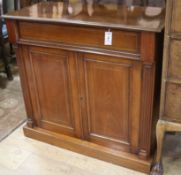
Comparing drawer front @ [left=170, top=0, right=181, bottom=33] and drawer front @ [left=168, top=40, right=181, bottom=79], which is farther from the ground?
drawer front @ [left=170, top=0, right=181, bottom=33]

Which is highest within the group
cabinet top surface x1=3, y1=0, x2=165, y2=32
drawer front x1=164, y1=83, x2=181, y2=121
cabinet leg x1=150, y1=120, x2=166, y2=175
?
cabinet top surface x1=3, y1=0, x2=165, y2=32

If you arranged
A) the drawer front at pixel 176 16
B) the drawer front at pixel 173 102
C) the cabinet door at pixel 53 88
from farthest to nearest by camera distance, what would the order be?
the cabinet door at pixel 53 88 → the drawer front at pixel 173 102 → the drawer front at pixel 176 16

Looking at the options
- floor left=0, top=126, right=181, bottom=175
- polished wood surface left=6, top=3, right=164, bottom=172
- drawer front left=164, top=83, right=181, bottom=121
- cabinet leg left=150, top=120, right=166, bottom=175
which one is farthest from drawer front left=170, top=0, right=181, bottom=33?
floor left=0, top=126, right=181, bottom=175

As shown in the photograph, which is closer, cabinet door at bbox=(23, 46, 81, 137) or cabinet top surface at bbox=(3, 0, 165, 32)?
cabinet top surface at bbox=(3, 0, 165, 32)

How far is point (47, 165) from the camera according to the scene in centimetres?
190

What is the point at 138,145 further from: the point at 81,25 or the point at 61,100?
the point at 81,25

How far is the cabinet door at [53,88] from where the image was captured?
1.78 metres

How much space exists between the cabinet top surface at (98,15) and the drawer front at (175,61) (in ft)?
0.36

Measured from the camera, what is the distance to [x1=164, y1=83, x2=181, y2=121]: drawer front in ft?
4.75

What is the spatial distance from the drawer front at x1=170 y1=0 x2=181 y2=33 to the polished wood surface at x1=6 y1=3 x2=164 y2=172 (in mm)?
117

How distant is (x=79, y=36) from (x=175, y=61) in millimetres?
567

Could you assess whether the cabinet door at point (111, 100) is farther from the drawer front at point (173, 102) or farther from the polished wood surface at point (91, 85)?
the drawer front at point (173, 102)

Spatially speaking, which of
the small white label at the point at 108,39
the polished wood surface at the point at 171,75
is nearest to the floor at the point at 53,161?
the polished wood surface at the point at 171,75

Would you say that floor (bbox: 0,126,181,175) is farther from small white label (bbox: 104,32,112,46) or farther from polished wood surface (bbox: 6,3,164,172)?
small white label (bbox: 104,32,112,46)
